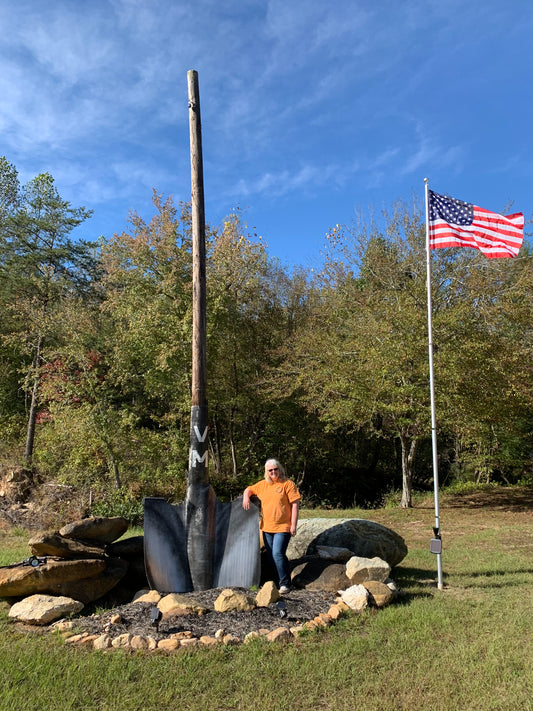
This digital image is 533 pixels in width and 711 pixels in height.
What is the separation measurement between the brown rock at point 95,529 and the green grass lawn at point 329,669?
3.37 ft

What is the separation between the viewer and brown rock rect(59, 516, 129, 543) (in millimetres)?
6430

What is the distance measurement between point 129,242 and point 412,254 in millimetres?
9549

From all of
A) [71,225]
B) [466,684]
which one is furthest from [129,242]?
[466,684]

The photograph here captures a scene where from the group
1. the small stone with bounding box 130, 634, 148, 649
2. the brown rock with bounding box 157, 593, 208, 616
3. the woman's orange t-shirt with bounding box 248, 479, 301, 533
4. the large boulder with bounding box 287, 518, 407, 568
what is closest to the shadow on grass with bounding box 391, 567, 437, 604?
the large boulder with bounding box 287, 518, 407, 568

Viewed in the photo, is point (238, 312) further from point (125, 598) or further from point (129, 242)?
point (125, 598)

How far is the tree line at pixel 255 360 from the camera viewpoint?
14.1m

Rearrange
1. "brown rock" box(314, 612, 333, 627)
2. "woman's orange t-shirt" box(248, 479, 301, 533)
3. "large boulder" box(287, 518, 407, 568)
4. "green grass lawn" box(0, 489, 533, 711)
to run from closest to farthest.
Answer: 1. "green grass lawn" box(0, 489, 533, 711)
2. "brown rock" box(314, 612, 333, 627)
3. "woman's orange t-shirt" box(248, 479, 301, 533)
4. "large boulder" box(287, 518, 407, 568)

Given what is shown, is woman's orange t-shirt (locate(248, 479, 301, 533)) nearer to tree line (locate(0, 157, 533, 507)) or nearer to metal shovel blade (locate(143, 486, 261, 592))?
metal shovel blade (locate(143, 486, 261, 592))

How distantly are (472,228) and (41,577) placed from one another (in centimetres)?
706

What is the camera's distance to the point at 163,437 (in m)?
15.7

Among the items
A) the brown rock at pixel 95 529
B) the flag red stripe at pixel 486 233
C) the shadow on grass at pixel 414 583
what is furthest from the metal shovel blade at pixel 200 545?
the flag red stripe at pixel 486 233

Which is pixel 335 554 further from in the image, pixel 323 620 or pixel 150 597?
pixel 150 597

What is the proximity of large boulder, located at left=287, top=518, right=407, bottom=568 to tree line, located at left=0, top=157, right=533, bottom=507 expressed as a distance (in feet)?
21.1

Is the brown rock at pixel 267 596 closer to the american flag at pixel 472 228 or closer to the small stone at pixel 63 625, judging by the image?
the small stone at pixel 63 625
